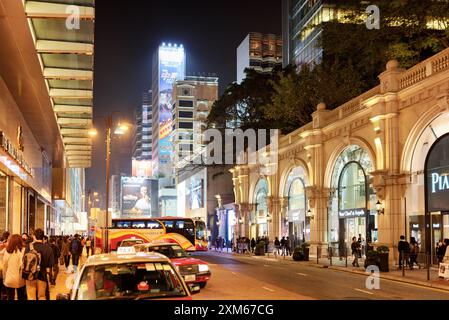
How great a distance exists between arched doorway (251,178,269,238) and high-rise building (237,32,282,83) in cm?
8776

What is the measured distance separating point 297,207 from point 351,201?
38.0ft

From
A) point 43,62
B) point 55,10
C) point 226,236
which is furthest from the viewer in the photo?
point 226,236

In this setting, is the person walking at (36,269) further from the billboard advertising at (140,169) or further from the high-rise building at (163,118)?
the high-rise building at (163,118)

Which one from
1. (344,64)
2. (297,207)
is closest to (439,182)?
(297,207)

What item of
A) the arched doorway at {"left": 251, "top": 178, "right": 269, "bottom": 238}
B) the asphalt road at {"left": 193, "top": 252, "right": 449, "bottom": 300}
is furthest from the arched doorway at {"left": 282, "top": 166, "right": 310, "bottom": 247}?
the asphalt road at {"left": 193, "top": 252, "right": 449, "bottom": 300}

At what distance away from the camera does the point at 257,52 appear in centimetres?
15225

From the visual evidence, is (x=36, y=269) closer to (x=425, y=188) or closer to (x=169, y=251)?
(x=169, y=251)

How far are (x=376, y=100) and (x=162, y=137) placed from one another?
5959 inches

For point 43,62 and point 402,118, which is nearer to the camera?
point 43,62

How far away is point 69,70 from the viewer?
22.1 metres

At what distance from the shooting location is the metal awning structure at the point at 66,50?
53.2 ft

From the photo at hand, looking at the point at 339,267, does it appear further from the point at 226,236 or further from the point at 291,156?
the point at 226,236
